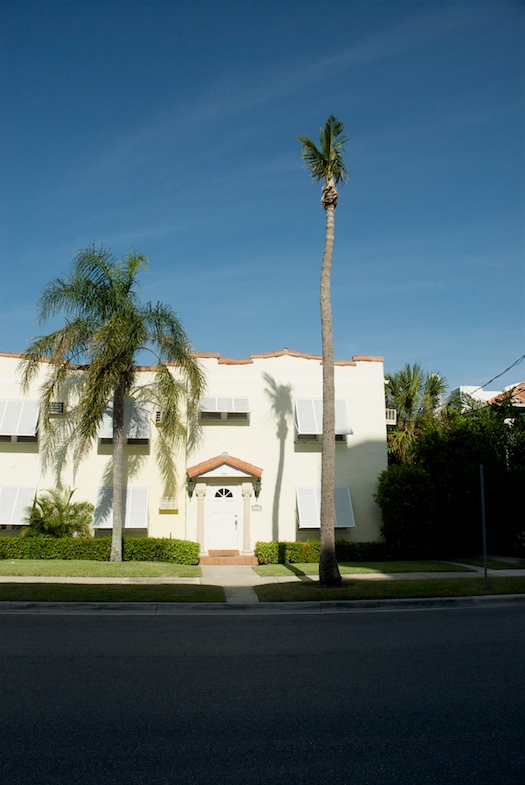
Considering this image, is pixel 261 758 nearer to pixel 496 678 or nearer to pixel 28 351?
pixel 496 678

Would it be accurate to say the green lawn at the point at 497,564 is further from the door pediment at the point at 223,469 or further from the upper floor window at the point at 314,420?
the door pediment at the point at 223,469

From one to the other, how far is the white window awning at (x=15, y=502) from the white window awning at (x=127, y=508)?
86.2 inches

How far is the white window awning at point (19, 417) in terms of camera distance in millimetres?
21406

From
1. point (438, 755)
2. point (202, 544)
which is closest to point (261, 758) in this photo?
point (438, 755)

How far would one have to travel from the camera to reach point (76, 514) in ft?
69.5

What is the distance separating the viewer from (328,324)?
50.1 ft

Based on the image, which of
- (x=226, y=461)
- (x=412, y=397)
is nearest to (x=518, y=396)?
(x=412, y=397)

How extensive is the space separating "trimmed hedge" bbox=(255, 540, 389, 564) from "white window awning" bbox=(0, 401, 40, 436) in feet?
27.7

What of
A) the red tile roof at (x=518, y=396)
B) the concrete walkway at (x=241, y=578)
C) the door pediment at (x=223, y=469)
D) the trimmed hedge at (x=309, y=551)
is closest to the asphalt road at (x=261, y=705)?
the concrete walkway at (x=241, y=578)

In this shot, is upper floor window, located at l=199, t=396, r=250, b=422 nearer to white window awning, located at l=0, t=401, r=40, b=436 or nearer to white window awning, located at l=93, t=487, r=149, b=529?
white window awning, located at l=93, t=487, r=149, b=529

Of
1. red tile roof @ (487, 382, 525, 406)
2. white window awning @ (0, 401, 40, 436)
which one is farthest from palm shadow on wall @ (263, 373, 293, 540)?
red tile roof @ (487, 382, 525, 406)

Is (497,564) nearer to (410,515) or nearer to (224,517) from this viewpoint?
(410,515)

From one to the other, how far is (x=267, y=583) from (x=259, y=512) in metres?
6.86

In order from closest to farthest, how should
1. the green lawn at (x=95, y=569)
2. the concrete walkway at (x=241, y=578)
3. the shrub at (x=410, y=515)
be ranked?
the concrete walkway at (x=241, y=578), the green lawn at (x=95, y=569), the shrub at (x=410, y=515)
